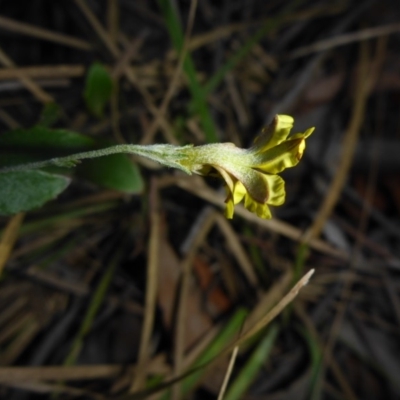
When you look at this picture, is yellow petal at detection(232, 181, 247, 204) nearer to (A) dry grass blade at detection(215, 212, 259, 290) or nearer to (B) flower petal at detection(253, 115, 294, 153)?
(B) flower petal at detection(253, 115, 294, 153)

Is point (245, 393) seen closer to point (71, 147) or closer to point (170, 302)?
point (170, 302)

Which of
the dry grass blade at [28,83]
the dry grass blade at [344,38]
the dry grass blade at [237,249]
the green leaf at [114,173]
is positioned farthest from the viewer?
the dry grass blade at [344,38]

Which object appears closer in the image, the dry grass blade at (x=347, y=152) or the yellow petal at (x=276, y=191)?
the yellow petal at (x=276, y=191)

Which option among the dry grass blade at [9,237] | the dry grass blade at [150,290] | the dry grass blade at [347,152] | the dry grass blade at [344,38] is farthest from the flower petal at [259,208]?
the dry grass blade at [344,38]

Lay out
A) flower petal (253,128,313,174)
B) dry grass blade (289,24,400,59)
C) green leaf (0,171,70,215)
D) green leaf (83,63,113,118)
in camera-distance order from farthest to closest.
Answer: dry grass blade (289,24,400,59), green leaf (83,63,113,118), green leaf (0,171,70,215), flower petal (253,128,313,174)

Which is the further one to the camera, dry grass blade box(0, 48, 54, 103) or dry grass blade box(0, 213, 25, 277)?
dry grass blade box(0, 48, 54, 103)

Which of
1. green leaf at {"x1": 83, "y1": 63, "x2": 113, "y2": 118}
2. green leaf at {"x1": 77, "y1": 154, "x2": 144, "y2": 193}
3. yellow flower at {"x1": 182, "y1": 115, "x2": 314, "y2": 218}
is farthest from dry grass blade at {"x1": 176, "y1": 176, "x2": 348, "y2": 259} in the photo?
yellow flower at {"x1": 182, "y1": 115, "x2": 314, "y2": 218}

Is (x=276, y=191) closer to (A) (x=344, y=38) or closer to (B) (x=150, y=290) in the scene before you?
(B) (x=150, y=290)

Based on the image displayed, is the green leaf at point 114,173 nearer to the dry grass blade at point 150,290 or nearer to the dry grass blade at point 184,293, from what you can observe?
the dry grass blade at point 150,290
